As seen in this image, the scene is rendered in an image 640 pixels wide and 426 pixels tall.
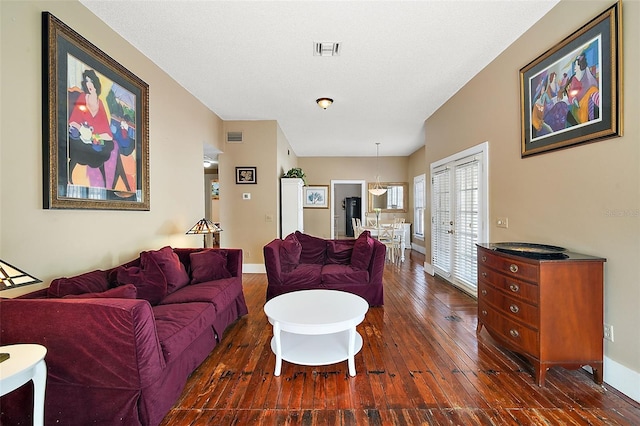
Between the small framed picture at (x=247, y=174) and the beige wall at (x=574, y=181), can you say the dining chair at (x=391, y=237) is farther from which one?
the small framed picture at (x=247, y=174)

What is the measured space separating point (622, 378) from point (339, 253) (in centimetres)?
282

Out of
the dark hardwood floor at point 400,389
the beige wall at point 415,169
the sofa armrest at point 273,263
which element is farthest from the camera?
the beige wall at point 415,169

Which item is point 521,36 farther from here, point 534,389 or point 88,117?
point 88,117

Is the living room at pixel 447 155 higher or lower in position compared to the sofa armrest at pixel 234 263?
higher

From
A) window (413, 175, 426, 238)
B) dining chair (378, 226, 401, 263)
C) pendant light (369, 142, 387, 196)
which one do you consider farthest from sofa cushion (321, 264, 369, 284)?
window (413, 175, 426, 238)

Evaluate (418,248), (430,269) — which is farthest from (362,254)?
(418,248)

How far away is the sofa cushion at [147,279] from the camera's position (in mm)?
2197

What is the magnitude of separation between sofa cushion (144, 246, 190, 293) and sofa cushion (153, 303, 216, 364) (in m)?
0.41

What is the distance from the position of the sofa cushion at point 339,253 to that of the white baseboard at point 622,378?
8.56ft

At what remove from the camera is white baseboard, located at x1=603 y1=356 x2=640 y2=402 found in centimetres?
171

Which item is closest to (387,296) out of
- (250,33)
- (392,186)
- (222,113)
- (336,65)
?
(336,65)

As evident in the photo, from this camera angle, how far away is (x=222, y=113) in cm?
469

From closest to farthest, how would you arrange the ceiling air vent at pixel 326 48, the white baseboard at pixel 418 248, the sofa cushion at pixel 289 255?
1. the ceiling air vent at pixel 326 48
2. the sofa cushion at pixel 289 255
3. the white baseboard at pixel 418 248

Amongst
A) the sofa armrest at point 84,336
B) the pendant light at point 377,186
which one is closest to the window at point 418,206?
the pendant light at point 377,186
